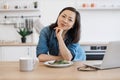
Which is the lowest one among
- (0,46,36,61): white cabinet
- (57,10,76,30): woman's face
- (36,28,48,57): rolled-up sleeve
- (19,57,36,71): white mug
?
(0,46,36,61): white cabinet

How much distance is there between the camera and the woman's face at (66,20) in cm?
224

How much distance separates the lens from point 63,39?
7.79ft

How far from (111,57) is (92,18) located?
2.90 m

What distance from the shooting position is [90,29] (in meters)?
4.60

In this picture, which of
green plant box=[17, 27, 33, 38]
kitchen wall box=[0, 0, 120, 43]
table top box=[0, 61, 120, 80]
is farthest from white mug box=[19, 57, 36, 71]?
kitchen wall box=[0, 0, 120, 43]

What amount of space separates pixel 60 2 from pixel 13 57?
4.47 feet

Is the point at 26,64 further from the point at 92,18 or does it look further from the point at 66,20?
the point at 92,18

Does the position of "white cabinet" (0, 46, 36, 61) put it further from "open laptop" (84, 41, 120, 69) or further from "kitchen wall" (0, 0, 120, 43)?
"open laptop" (84, 41, 120, 69)

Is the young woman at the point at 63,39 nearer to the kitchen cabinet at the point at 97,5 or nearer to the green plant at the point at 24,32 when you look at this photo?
the green plant at the point at 24,32

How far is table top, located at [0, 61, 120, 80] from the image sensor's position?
148cm

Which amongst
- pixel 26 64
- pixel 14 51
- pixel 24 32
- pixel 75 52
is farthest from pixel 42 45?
pixel 24 32

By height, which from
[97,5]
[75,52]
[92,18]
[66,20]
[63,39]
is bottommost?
[75,52]

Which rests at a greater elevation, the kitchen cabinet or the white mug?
the kitchen cabinet

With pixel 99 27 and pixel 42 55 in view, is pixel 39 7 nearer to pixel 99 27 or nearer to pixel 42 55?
pixel 99 27
